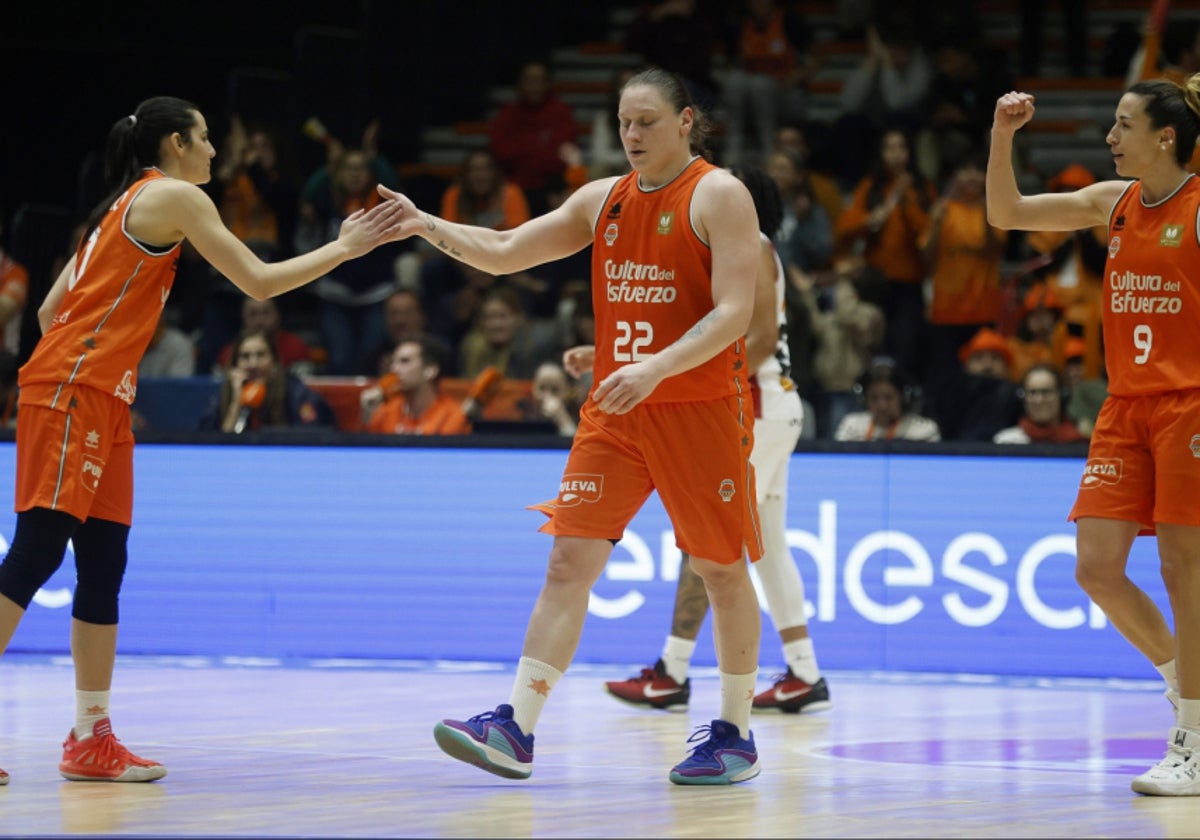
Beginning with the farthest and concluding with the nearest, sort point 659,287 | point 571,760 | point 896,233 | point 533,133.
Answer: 1. point 533,133
2. point 896,233
3. point 571,760
4. point 659,287

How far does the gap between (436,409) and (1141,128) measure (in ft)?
16.5

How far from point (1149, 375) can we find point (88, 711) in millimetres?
3252

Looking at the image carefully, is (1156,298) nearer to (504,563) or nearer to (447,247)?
(447,247)

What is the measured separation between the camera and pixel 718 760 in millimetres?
Result: 5539

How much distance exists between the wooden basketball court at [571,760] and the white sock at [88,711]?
160 millimetres

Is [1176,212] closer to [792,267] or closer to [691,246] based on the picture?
[691,246]

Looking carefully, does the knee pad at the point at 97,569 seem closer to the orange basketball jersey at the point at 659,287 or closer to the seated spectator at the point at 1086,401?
the orange basketball jersey at the point at 659,287

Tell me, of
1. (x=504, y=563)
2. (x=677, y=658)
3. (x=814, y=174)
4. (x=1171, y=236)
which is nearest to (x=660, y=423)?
(x=1171, y=236)

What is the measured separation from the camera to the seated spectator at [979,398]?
10.1 meters

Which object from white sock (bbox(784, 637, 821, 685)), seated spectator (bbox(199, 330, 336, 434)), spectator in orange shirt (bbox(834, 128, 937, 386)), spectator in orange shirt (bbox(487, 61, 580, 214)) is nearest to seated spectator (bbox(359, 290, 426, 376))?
seated spectator (bbox(199, 330, 336, 434))

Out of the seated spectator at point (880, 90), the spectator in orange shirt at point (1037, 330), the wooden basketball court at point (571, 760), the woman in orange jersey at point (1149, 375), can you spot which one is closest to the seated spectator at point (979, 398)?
the spectator in orange shirt at point (1037, 330)

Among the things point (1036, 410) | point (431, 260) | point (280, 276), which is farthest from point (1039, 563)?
point (431, 260)

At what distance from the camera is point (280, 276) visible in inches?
218

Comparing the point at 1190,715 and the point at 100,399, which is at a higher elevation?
the point at 100,399
